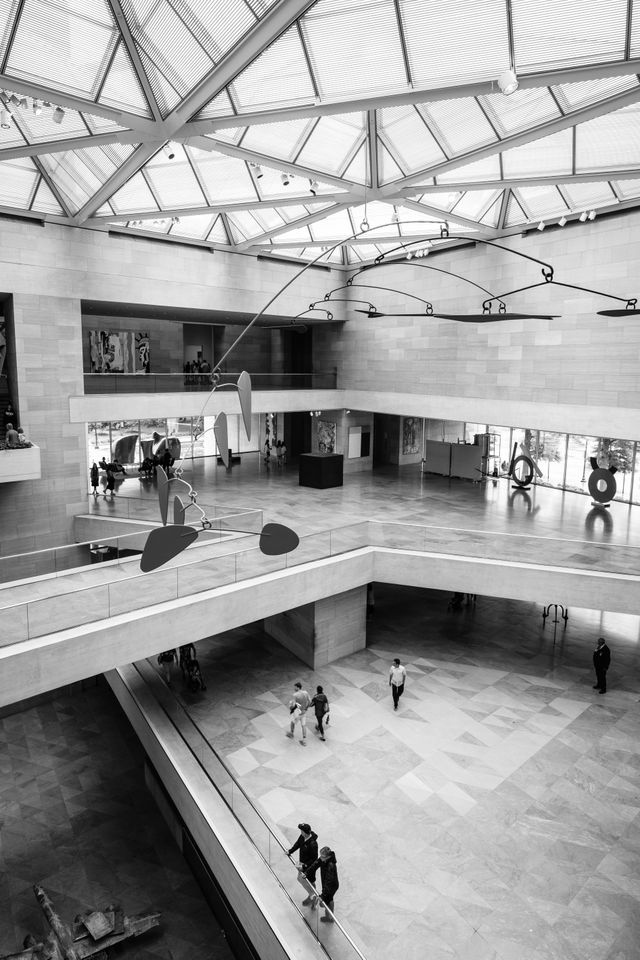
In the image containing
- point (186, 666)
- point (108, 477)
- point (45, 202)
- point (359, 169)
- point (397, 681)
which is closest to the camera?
point (397, 681)

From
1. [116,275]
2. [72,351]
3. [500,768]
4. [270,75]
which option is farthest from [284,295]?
[500,768]

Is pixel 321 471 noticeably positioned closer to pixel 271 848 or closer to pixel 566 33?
pixel 271 848

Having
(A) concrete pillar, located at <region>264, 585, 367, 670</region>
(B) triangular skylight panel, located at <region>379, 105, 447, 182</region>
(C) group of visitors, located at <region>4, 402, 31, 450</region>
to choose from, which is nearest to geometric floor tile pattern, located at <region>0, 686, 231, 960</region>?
(A) concrete pillar, located at <region>264, 585, 367, 670</region>

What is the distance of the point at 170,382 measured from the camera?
26.3 m

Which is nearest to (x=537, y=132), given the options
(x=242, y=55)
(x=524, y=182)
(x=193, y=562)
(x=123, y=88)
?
(x=524, y=182)

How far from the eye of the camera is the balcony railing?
2469cm

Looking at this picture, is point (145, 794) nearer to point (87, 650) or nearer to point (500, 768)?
point (87, 650)

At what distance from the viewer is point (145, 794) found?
667 inches

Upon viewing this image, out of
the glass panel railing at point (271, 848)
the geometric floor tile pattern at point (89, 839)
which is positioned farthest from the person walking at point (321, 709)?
the geometric floor tile pattern at point (89, 839)

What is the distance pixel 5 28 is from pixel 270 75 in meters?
4.71

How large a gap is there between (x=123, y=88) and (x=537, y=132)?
29.7ft

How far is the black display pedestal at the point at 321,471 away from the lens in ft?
94.2

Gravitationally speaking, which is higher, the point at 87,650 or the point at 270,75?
the point at 270,75

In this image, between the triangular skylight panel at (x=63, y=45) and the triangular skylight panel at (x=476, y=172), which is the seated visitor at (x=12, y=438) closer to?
the triangular skylight panel at (x=63, y=45)
